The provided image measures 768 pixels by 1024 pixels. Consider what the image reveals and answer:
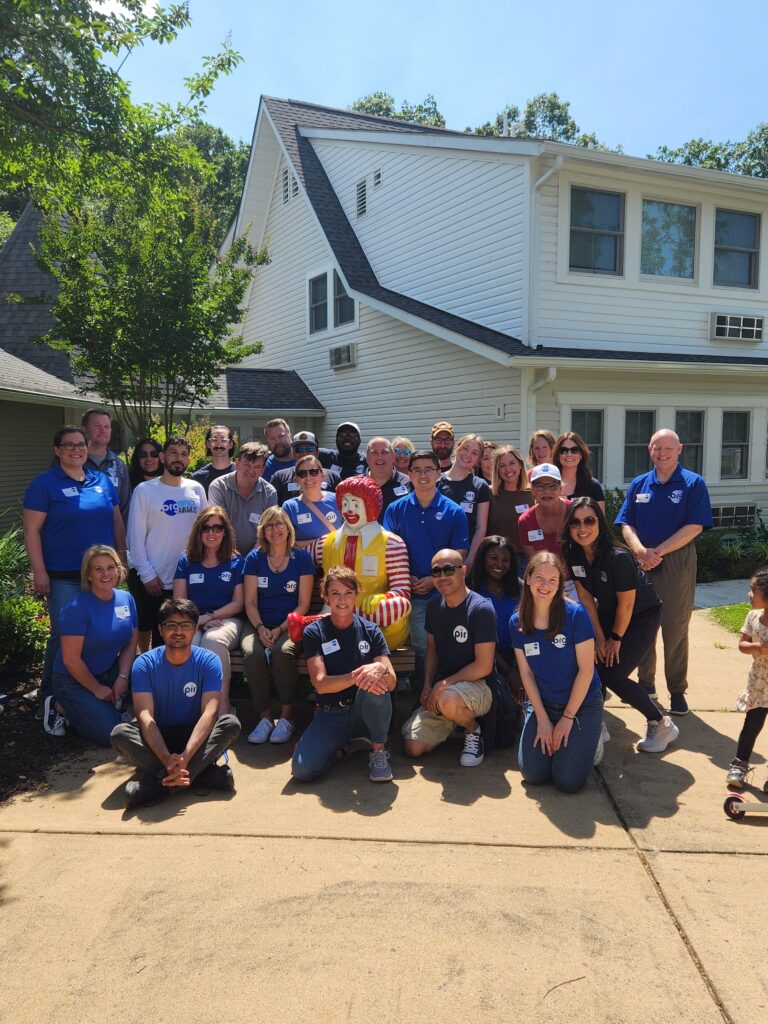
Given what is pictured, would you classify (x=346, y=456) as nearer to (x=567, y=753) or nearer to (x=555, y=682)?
(x=555, y=682)

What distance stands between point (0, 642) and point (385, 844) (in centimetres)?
399

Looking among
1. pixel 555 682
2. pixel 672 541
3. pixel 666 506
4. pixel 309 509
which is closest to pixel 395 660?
pixel 555 682

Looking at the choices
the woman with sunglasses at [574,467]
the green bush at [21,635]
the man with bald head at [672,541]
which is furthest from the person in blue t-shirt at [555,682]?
the green bush at [21,635]

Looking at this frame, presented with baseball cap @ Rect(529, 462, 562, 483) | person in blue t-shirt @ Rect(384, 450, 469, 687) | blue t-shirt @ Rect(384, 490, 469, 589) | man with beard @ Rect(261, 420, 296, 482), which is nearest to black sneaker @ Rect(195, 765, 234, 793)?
person in blue t-shirt @ Rect(384, 450, 469, 687)

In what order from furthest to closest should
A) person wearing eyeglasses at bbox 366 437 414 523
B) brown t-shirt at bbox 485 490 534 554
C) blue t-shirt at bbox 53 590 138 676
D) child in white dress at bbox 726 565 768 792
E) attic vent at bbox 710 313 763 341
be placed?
attic vent at bbox 710 313 763 341
person wearing eyeglasses at bbox 366 437 414 523
brown t-shirt at bbox 485 490 534 554
blue t-shirt at bbox 53 590 138 676
child in white dress at bbox 726 565 768 792

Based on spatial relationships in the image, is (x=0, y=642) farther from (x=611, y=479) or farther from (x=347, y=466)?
(x=611, y=479)

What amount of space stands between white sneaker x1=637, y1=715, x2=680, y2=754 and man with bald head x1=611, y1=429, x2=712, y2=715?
2.07 ft

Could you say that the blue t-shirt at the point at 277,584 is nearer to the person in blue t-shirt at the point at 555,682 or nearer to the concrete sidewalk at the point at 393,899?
the concrete sidewalk at the point at 393,899

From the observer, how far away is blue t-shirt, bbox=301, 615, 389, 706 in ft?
14.6

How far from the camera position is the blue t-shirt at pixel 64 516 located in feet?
16.6

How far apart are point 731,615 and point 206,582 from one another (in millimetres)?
5866

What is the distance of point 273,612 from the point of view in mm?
5180

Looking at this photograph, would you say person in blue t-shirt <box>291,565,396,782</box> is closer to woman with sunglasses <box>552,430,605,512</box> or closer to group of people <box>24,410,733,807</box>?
group of people <box>24,410,733,807</box>

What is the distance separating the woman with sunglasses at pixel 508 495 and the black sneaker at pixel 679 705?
5.18 feet
